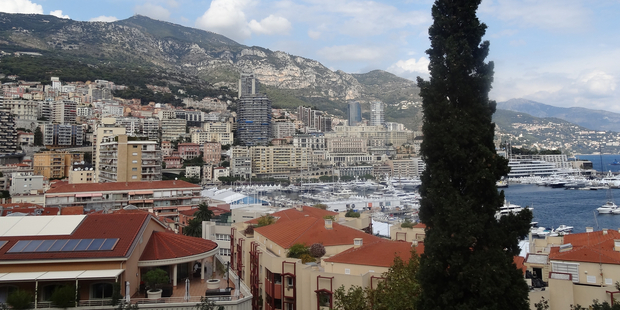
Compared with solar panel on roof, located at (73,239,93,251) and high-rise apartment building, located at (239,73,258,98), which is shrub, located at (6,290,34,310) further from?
high-rise apartment building, located at (239,73,258,98)

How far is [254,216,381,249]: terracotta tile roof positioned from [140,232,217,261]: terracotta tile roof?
4.14m

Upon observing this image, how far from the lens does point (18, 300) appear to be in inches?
392

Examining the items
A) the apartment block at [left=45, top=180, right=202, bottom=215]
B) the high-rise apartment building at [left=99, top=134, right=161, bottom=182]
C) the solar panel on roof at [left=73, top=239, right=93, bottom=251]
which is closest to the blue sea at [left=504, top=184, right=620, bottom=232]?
the apartment block at [left=45, top=180, right=202, bottom=215]

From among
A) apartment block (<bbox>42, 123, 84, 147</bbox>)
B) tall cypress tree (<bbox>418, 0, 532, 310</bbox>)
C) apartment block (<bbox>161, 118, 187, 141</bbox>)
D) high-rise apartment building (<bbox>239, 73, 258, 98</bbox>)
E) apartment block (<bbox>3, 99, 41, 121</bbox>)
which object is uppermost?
high-rise apartment building (<bbox>239, 73, 258, 98</bbox>)

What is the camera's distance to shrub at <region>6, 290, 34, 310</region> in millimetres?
9961

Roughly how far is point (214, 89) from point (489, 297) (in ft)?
577

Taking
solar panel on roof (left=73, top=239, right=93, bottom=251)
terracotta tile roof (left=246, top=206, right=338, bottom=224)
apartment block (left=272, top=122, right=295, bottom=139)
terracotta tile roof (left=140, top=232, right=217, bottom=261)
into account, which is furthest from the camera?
apartment block (left=272, top=122, right=295, bottom=139)

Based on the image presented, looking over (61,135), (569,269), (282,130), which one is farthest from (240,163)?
(569,269)

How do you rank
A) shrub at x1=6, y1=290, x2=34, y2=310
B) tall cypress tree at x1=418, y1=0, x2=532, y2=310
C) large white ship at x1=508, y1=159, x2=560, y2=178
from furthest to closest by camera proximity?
large white ship at x1=508, y1=159, x2=560, y2=178, shrub at x1=6, y1=290, x2=34, y2=310, tall cypress tree at x1=418, y1=0, x2=532, y2=310

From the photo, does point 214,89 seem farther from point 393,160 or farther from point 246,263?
point 246,263

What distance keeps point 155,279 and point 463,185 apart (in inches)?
303

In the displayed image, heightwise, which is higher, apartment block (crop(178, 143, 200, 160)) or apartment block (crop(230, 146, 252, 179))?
apartment block (crop(178, 143, 200, 160))

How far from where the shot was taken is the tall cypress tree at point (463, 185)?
832 centimetres

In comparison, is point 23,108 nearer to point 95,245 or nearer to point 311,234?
point 311,234
